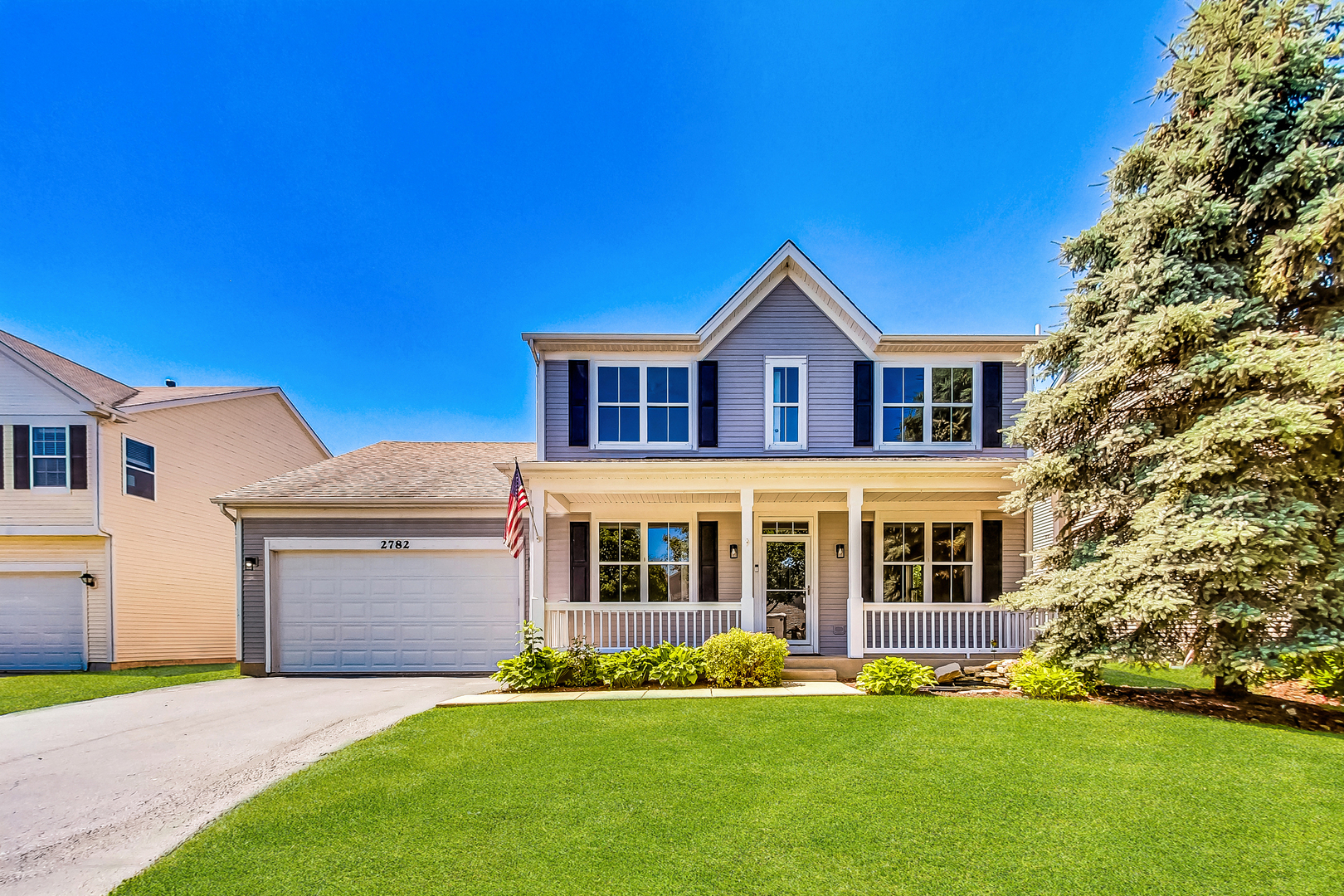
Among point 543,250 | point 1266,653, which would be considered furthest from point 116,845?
point 543,250

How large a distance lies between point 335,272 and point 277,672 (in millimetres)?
12515

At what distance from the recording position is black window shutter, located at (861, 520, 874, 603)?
11195mm

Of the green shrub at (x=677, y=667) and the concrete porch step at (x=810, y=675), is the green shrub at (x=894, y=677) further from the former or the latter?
the green shrub at (x=677, y=667)

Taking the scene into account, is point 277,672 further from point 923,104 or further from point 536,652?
point 923,104

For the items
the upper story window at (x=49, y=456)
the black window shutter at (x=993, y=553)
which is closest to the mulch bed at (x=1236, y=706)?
the black window shutter at (x=993, y=553)

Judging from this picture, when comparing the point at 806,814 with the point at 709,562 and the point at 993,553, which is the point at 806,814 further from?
the point at 993,553

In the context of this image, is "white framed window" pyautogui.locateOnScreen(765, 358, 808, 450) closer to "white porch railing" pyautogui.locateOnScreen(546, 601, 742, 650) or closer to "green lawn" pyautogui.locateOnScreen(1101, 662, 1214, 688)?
"white porch railing" pyautogui.locateOnScreen(546, 601, 742, 650)

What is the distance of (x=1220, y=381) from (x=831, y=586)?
6569 mm

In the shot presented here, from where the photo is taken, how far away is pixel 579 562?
36.3ft

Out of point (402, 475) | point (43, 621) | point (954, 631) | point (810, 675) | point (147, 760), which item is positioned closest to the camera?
point (147, 760)

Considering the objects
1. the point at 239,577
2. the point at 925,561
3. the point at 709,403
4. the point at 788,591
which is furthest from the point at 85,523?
the point at 925,561

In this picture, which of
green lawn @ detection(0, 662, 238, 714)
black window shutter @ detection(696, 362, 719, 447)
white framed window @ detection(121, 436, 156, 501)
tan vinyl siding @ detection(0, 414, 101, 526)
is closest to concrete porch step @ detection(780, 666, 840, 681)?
black window shutter @ detection(696, 362, 719, 447)

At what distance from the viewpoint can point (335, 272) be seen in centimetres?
1823

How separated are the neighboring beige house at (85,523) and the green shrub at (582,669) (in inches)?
316
